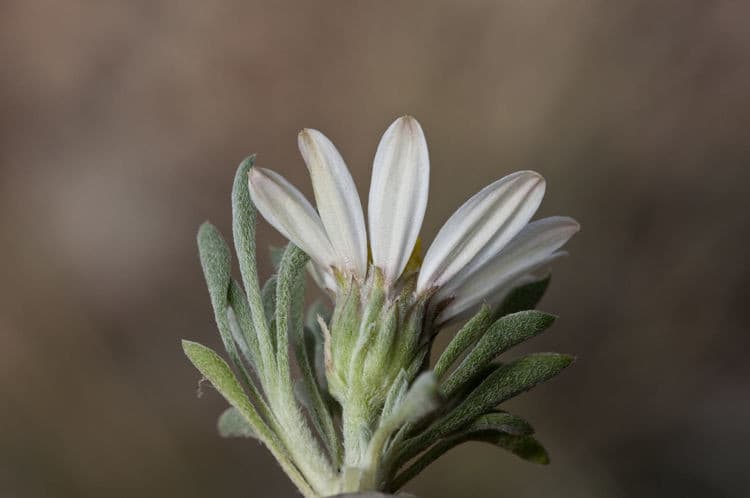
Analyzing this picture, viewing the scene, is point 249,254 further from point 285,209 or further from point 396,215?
point 396,215

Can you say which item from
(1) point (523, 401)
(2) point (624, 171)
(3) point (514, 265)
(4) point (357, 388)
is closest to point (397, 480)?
(4) point (357, 388)

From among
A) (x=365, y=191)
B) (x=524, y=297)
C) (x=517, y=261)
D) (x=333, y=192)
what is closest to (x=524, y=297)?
(x=524, y=297)

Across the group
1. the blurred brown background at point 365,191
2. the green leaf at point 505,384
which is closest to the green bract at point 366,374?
the green leaf at point 505,384

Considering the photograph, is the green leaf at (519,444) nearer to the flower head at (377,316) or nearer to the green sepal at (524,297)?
the flower head at (377,316)

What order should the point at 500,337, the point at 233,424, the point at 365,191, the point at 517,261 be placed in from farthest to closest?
1. the point at 365,191
2. the point at 233,424
3. the point at 517,261
4. the point at 500,337

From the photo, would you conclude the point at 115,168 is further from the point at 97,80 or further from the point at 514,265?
the point at 514,265

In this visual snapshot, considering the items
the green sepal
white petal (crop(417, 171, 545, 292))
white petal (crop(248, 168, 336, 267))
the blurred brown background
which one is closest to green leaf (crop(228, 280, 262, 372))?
white petal (crop(248, 168, 336, 267))
